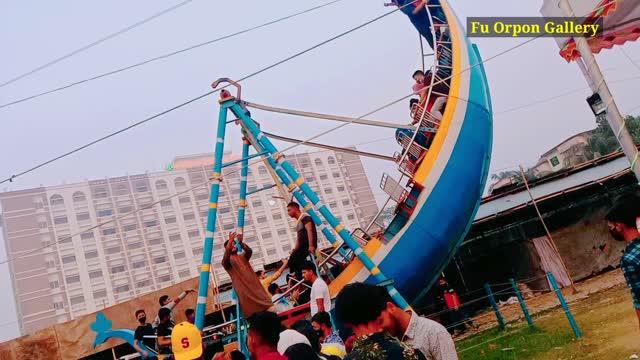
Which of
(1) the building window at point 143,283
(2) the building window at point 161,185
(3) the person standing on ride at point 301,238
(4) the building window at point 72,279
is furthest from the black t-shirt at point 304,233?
(2) the building window at point 161,185

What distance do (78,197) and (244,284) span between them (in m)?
76.6

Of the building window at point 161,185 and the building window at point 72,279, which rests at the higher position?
the building window at point 161,185

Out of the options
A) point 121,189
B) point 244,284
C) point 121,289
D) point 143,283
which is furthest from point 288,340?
point 121,189

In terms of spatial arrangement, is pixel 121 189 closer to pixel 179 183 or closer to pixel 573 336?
pixel 179 183

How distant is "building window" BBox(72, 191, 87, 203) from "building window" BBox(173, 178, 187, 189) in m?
14.0

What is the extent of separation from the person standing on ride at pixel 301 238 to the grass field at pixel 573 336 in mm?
3714

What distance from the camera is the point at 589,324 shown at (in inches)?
336

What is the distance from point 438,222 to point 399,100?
2452mm

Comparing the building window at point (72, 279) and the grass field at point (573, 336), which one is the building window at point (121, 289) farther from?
the grass field at point (573, 336)

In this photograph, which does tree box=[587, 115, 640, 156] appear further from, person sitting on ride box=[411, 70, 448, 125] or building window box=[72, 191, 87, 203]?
building window box=[72, 191, 87, 203]

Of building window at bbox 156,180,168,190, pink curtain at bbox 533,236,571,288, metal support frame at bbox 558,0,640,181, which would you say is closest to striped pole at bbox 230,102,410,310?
metal support frame at bbox 558,0,640,181

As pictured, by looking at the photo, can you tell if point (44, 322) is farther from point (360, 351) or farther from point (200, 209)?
point (360, 351)

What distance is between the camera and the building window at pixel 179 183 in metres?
79.9

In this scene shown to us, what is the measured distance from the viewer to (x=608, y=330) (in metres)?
7.68
